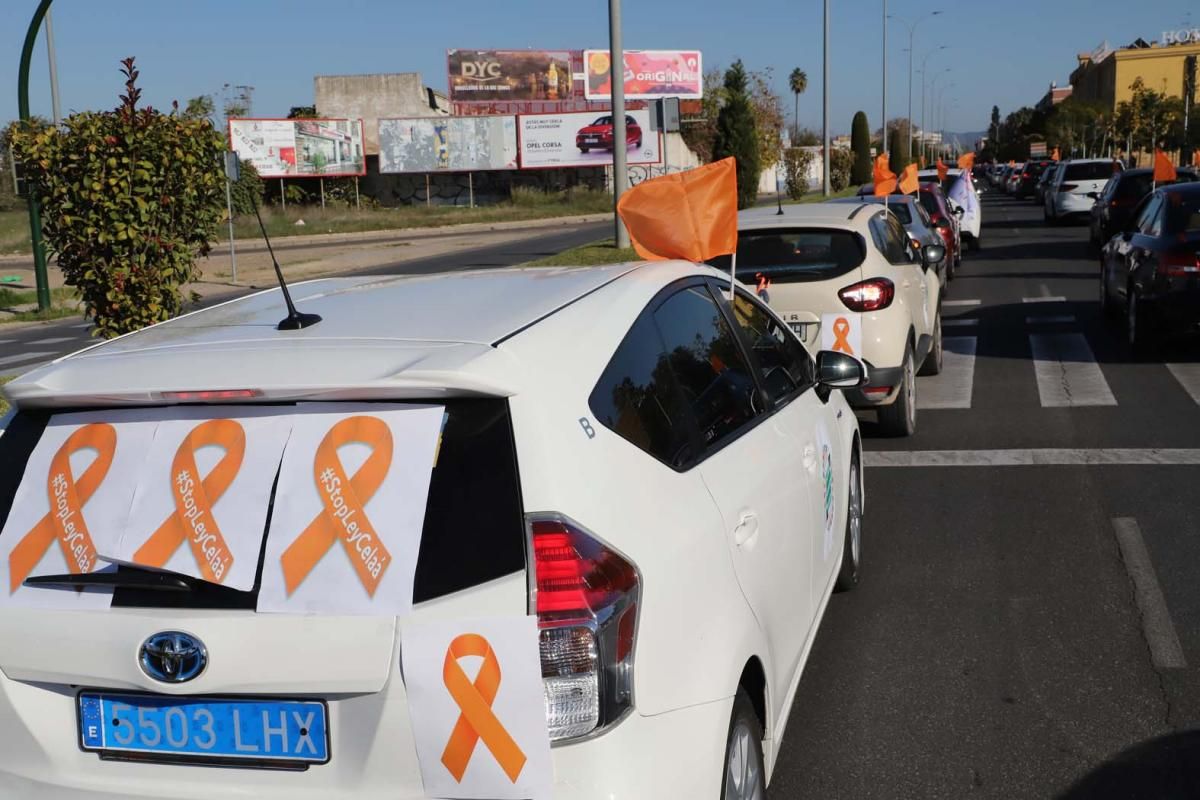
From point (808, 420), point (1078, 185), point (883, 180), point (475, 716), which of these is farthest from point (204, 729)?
point (1078, 185)

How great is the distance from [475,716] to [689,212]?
366 cm

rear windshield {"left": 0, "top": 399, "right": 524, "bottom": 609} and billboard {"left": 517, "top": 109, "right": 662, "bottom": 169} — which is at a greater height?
billboard {"left": 517, "top": 109, "right": 662, "bottom": 169}

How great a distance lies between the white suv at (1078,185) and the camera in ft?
116

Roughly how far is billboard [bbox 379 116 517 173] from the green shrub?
180 ft

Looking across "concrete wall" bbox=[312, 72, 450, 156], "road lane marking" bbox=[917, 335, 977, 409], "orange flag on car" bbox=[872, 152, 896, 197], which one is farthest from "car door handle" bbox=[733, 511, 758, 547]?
"concrete wall" bbox=[312, 72, 450, 156]

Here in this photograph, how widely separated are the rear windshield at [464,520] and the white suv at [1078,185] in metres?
35.1

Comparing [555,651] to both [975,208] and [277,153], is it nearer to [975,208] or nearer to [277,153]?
[975,208]

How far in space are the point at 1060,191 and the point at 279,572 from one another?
3581 centimetres

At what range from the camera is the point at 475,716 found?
2.57m

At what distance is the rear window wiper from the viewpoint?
2688 millimetres

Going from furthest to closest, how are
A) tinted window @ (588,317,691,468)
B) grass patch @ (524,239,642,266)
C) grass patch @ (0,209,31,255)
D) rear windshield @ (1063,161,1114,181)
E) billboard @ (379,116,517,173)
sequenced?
billboard @ (379,116,517,173), grass patch @ (0,209,31,255), rear windshield @ (1063,161,1114,181), grass patch @ (524,239,642,266), tinted window @ (588,317,691,468)

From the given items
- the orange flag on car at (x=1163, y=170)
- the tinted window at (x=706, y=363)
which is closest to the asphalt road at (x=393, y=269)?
the tinted window at (x=706, y=363)

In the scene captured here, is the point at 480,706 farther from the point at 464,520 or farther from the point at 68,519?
the point at 68,519

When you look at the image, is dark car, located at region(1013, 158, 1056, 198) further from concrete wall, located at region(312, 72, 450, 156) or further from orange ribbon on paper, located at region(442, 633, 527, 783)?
orange ribbon on paper, located at region(442, 633, 527, 783)
